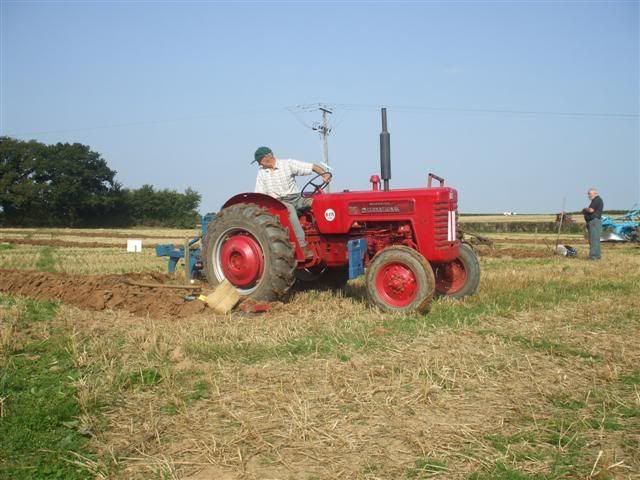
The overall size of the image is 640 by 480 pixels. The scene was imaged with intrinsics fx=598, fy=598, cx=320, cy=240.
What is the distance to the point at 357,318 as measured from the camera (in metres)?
5.90

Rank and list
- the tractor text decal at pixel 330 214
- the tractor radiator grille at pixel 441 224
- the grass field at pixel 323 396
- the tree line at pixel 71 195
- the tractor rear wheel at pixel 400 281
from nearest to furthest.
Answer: the grass field at pixel 323 396 < the tractor rear wheel at pixel 400 281 < the tractor radiator grille at pixel 441 224 < the tractor text decal at pixel 330 214 < the tree line at pixel 71 195

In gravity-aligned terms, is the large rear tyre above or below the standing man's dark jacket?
below

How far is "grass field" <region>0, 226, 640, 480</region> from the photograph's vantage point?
2705mm

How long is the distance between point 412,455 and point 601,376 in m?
1.80

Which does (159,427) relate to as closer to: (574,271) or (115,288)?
(115,288)

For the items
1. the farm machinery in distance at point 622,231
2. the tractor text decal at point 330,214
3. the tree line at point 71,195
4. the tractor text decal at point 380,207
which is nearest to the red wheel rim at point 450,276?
the tractor text decal at point 380,207

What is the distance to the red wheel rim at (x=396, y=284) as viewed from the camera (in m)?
6.14

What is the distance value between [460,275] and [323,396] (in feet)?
14.1

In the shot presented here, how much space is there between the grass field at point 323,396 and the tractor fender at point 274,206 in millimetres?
1175

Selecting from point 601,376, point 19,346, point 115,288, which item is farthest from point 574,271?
point 19,346

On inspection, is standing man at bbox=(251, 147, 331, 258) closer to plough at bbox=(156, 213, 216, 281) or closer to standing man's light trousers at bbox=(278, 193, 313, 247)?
standing man's light trousers at bbox=(278, 193, 313, 247)

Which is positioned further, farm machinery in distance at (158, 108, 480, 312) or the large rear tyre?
the large rear tyre

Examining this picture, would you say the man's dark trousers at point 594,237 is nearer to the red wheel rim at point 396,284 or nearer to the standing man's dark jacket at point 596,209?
the standing man's dark jacket at point 596,209

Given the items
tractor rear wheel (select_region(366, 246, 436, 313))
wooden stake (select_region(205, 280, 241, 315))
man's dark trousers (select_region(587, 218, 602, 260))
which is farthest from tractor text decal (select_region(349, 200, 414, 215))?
man's dark trousers (select_region(587, 218, 602, 260))
